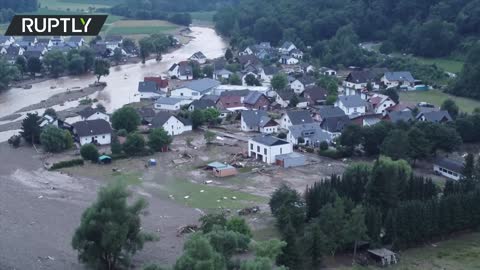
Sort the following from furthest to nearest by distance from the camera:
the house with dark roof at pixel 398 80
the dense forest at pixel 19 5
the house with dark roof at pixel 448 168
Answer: the dense forest at pixel 19 5 < the house with dark roof at pixel 398 80 < the house with dark roof at pixel 448 168

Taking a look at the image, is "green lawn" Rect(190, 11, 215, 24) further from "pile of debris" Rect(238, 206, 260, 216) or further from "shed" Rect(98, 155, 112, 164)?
"pile of debris" Rect(238, 206, 260, 216)

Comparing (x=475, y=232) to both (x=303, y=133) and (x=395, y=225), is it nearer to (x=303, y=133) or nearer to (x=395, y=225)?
(x=395, y=225)

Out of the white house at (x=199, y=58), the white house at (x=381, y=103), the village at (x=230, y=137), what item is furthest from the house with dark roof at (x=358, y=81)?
the white house at (x=199, y=58)

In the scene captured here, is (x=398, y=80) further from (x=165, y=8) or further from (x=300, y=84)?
(x=165, y=8)

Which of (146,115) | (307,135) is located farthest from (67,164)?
(307,135)

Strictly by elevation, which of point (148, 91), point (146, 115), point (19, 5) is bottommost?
point (146, 115)

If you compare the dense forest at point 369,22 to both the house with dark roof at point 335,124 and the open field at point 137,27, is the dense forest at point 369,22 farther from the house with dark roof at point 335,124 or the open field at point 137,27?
the house with dark roof at point 335,124

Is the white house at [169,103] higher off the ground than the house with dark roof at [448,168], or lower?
higher
